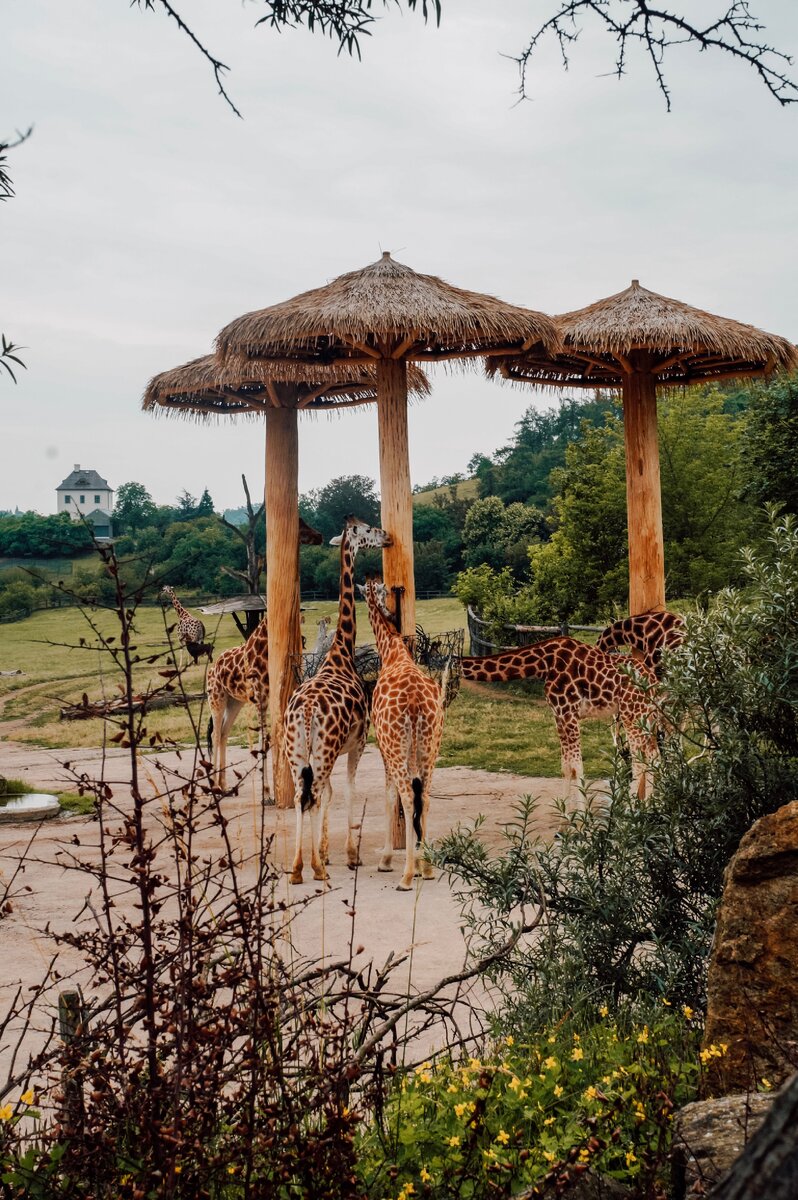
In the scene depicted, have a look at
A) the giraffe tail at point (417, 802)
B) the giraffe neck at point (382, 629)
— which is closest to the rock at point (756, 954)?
the giraffe tail at point (417, 802)

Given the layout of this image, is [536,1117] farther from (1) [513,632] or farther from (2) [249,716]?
(1) [513,632]

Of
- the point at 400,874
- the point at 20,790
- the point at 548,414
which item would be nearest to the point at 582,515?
the point at 20,790

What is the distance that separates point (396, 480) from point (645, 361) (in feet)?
10.5

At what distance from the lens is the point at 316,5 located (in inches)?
145

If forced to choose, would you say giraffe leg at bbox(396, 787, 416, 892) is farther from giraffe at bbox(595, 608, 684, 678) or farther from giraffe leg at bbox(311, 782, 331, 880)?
giraffe at bbox(595, 608, 684, 678)

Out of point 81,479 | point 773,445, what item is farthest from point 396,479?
point 81,479

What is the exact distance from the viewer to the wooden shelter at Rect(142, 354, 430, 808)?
1030 centimetres

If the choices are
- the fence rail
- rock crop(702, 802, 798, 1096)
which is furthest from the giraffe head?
the fence rail

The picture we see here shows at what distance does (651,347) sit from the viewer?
1009 cm

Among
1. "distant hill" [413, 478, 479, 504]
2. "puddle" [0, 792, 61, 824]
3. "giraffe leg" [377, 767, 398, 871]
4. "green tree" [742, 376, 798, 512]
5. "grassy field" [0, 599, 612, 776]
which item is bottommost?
"grassy field" [0, 599, 612, 776]

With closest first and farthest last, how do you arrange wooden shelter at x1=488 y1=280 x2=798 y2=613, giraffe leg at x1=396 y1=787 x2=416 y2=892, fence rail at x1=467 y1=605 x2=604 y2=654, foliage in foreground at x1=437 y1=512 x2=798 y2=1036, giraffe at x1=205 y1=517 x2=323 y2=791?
foliage in foreground at x1=437 y1=512 x2=798 y2=1036 → giraffe leg at x1=396 y1=787 x2=416 y2=892 → wooden shelter at x1=488 y1=280 x2=798 y2=613 → giraffe at x1=205 y1=517 x2=323 y2=791 → fence rail at x1=467 y1=605 x2=604 y2=654

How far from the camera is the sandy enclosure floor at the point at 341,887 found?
5.50m

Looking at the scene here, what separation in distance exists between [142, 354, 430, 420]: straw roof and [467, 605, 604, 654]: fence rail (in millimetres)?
8044

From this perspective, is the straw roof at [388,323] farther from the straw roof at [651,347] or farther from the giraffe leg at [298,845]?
the giraffe leg at [298,845]
